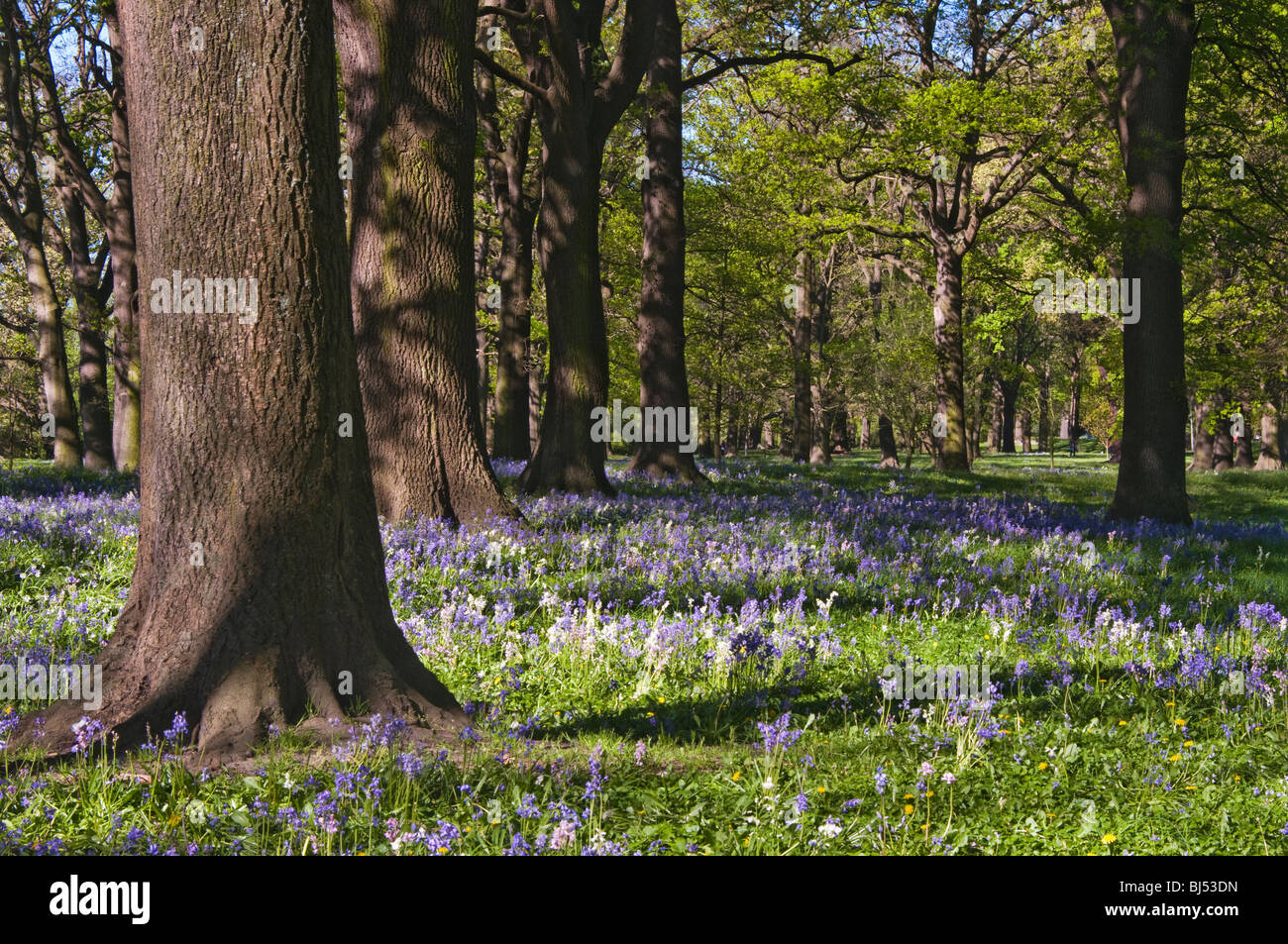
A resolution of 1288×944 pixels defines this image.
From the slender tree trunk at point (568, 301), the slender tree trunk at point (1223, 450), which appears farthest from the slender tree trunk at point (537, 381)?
the slender tree trunk at point (1223, 450)

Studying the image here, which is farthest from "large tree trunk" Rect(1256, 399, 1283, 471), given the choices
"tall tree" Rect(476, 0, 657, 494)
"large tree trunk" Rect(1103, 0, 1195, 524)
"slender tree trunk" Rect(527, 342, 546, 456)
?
"tall tree" Rect(476, 0, 657, 494)

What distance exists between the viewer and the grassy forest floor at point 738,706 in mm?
3512

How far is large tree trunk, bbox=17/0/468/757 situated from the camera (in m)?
4.30

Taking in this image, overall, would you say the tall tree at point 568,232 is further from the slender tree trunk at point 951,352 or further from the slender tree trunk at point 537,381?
the slender tree trunk at point 951,352

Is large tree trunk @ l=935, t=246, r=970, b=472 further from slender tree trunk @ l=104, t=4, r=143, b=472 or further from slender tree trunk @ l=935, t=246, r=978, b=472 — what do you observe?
slender tree trunk @ l=104, t=4, r=143, b=472

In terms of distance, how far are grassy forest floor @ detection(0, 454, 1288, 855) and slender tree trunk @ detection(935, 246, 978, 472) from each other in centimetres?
1475

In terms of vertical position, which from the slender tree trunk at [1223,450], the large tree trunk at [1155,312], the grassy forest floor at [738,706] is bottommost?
the grassy forest floor at [738,706]

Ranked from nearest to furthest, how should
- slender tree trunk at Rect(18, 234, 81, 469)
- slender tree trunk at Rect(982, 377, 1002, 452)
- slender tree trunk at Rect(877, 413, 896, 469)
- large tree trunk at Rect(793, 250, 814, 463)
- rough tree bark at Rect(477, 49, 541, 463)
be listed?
slender tree trunk at Rect(18, 234, 81, 469) → rough tree bark at Rect(477, 49, 541, 463) → large tree trunk at Rect(793, 250, 814, 463) → slender tree trunk at Rect(877, 413, 896, 469) → slender tree trunk at Rect(982, 377, 1002, 452)

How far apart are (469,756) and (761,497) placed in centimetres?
970

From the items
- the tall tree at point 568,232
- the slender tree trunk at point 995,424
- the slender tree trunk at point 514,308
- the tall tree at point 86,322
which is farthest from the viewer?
the slender tree trunk at point 995,424

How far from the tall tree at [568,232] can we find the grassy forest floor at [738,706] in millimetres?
2350

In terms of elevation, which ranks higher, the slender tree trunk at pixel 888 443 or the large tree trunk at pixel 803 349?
the large tree trunk at pixel 803 349

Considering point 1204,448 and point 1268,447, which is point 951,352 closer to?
point 1204,448

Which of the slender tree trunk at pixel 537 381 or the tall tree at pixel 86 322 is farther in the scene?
the slender tree trunk at pixel 537 381
